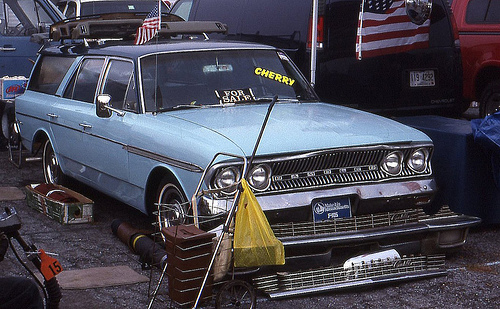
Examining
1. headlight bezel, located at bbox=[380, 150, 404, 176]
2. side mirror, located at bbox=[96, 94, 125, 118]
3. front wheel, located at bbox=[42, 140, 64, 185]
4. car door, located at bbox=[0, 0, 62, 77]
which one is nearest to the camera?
headlight bezel, located at bbox=[380, 150, 404, 176]

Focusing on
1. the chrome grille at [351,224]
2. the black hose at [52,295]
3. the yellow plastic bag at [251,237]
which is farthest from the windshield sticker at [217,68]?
the black hose at [52,295]

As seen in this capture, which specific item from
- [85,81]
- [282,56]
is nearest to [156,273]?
[282,56]

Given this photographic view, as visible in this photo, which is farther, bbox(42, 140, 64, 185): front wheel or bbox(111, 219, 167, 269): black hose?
bbox(42, 140, 64, 185): front wheel

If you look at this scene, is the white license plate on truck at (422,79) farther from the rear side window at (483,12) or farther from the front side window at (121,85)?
the front side window at (121,85)

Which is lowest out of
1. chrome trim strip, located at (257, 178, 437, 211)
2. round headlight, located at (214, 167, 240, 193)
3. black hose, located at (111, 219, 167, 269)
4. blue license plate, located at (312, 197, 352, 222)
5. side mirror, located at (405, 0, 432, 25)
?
black hose, located at (111, 219, 167, 269)

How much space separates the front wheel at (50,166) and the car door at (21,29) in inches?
180

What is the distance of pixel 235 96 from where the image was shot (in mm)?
7078

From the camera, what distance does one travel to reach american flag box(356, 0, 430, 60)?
894cm

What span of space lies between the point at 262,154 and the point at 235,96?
145 centimetres

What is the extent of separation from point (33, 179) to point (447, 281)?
5544 millimetres

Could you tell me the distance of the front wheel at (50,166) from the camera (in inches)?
346

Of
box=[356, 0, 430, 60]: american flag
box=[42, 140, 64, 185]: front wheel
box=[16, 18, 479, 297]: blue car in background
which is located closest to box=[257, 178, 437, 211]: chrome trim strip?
box=[16, 18, 479, 297]: blue car in background

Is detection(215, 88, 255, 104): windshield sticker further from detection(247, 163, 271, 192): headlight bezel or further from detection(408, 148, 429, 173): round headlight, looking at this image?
detection(408, 148, 429, 173): round headlight

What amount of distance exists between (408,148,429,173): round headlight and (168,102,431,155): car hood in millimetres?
96
